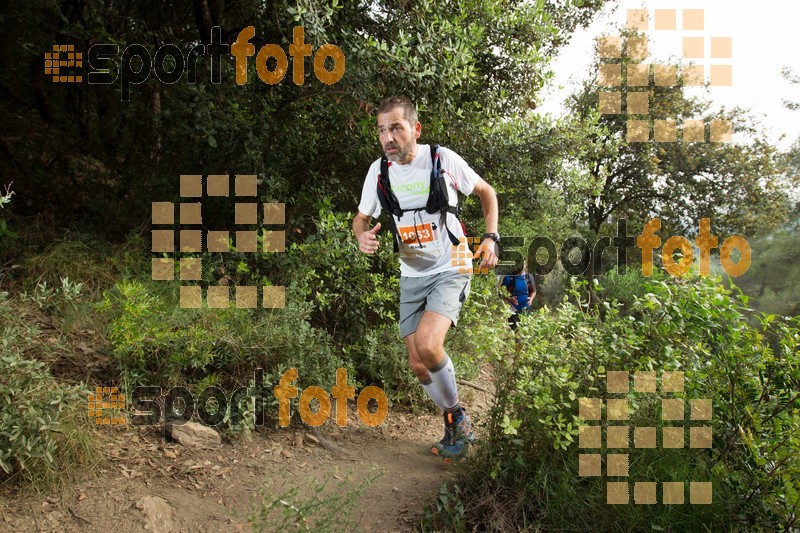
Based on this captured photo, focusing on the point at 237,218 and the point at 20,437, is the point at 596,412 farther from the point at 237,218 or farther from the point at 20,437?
the point at 237,218

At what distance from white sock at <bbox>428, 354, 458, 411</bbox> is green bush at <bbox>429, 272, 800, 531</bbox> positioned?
1.38ft

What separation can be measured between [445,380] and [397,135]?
1779 millimetres

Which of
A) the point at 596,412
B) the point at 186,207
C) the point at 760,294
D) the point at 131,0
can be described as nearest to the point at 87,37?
the point at 131,0

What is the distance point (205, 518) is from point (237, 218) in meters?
2.87

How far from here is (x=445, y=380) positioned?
13.1 ft

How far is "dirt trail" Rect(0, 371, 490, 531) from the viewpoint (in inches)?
121

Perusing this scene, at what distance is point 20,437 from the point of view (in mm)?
3051

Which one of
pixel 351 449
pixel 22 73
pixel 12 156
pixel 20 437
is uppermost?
pixel 22 73

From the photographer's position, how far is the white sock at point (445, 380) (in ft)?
13.0

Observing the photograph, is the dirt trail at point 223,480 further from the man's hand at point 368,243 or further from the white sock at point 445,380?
the man's hand at point 368,243

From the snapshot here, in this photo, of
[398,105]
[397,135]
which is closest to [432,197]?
[397,135]

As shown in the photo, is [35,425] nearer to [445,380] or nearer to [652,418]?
[445,380]

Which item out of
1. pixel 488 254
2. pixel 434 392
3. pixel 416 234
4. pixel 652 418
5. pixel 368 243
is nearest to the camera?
pixel 652 418

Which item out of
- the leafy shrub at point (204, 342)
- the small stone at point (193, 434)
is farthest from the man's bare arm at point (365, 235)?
the small stone at point (193, 434)
